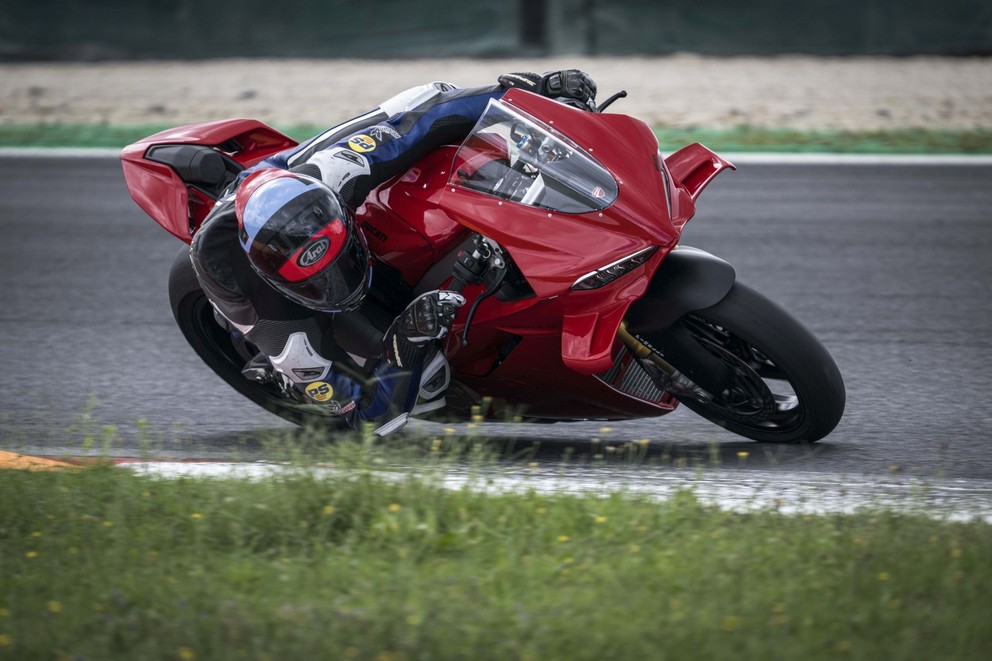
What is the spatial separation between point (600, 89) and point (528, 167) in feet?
28.8

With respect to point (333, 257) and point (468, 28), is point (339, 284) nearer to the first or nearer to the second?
point (333, 257)

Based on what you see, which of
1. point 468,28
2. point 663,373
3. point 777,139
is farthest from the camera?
point 468,28

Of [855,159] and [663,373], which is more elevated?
[855,159]

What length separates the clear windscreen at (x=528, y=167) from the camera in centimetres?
379

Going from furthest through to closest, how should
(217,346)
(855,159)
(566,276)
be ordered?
(855,159) < (217,346) < (566,276)

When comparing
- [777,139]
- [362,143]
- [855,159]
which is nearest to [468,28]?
[777,139]

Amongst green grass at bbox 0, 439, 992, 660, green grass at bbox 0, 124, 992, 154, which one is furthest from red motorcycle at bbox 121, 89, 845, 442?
green grass at bbox 0, 124, 992, 154

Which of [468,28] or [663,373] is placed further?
[468,28]

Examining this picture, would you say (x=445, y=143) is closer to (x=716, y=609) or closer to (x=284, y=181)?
(x=284, y=181)

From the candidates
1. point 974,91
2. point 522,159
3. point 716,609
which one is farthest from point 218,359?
point 974,91

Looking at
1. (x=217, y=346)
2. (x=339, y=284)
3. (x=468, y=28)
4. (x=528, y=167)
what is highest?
(x=528, y=167)

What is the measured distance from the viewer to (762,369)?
4.11 m

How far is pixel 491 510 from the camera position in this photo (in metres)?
3.52

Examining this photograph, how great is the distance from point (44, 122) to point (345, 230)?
30.8 ft
